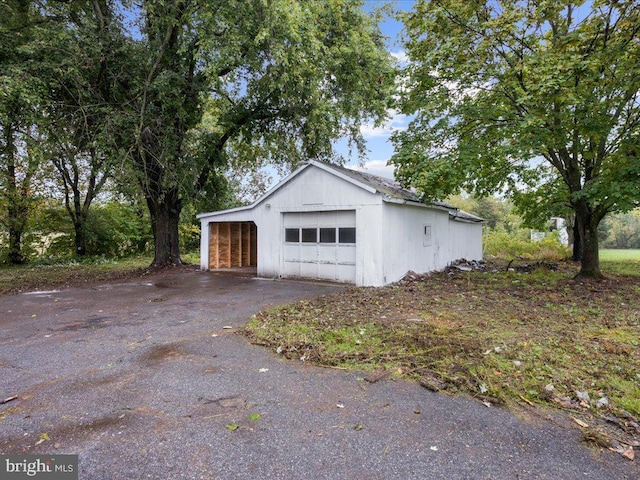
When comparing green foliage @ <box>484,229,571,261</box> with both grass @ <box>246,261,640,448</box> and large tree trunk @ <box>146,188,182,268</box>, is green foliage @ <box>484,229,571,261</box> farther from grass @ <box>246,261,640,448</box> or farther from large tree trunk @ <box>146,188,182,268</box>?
large tree trunk @ <box>146,188,182,268</box>

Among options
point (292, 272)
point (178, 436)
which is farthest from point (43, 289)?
point (178, 436)

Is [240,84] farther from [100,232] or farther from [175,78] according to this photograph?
[100,232]

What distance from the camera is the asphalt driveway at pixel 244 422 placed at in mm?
2357

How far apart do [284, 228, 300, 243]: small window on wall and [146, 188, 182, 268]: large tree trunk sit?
5037mm

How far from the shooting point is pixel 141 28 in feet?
34.6

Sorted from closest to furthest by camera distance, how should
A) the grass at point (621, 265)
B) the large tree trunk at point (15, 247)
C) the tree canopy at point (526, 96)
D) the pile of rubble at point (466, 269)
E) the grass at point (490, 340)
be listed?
1. the grass at point (490, 340)
2. the tree canopy at point (526, 96)
3. the pile of rubble at point (466, 269)
4. the grass at point (621, 265)
5. the large tree trunk at point (15, 247)

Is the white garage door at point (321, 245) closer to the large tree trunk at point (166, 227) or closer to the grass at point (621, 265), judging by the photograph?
the large tree trunk at point (166, 227)

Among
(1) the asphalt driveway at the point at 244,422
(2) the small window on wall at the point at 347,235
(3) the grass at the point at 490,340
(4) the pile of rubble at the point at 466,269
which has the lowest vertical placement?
(1) the asphalt driveway at the point at 244,422

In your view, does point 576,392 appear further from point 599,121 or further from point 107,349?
point 599,121

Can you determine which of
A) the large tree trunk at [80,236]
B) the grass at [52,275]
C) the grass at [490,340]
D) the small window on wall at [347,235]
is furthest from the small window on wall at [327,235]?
the large tree trunk at [80,236]

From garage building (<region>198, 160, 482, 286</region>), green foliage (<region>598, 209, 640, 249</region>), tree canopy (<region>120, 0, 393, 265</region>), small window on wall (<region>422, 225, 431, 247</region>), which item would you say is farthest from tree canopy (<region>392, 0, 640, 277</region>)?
green foliage (<region>598, 209, 640, 249</region>)

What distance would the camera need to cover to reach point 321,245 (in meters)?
10.7

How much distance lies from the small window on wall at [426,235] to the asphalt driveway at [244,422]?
27.6 feet

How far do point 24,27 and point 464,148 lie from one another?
12627 mm
